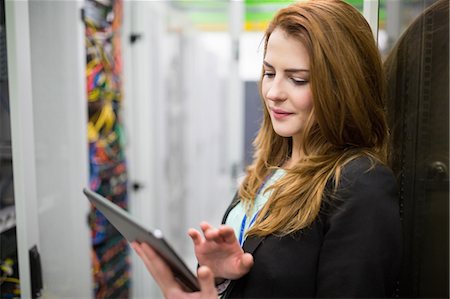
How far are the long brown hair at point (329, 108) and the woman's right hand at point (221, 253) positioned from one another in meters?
0.08

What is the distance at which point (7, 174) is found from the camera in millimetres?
1592

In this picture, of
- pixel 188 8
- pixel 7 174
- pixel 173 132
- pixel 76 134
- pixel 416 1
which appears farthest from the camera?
pixel 188 8

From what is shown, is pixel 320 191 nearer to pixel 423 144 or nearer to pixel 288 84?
pixel 288 84

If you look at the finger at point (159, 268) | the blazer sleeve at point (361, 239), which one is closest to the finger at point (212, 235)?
the finger at point (159, 268)

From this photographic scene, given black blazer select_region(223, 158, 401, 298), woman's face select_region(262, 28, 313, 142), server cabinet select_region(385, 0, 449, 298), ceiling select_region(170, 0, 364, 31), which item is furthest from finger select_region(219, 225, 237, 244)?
ceiling select_region(170, 0, 364, 31)

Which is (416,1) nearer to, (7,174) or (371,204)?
(371,204)

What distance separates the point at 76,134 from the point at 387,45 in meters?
1.48

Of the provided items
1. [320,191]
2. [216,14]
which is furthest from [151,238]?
[216,14]

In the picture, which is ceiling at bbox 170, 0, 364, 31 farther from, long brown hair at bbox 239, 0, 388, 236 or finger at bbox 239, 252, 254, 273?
finger at bbox 239, 252, 254, 273

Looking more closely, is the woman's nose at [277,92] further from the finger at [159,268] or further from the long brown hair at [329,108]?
the finger at [159,268]

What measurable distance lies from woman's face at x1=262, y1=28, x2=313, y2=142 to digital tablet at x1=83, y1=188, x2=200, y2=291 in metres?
0.41

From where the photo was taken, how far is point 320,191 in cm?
89

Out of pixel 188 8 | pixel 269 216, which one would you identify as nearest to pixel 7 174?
pixel 269 216

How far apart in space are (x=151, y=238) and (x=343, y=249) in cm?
39
